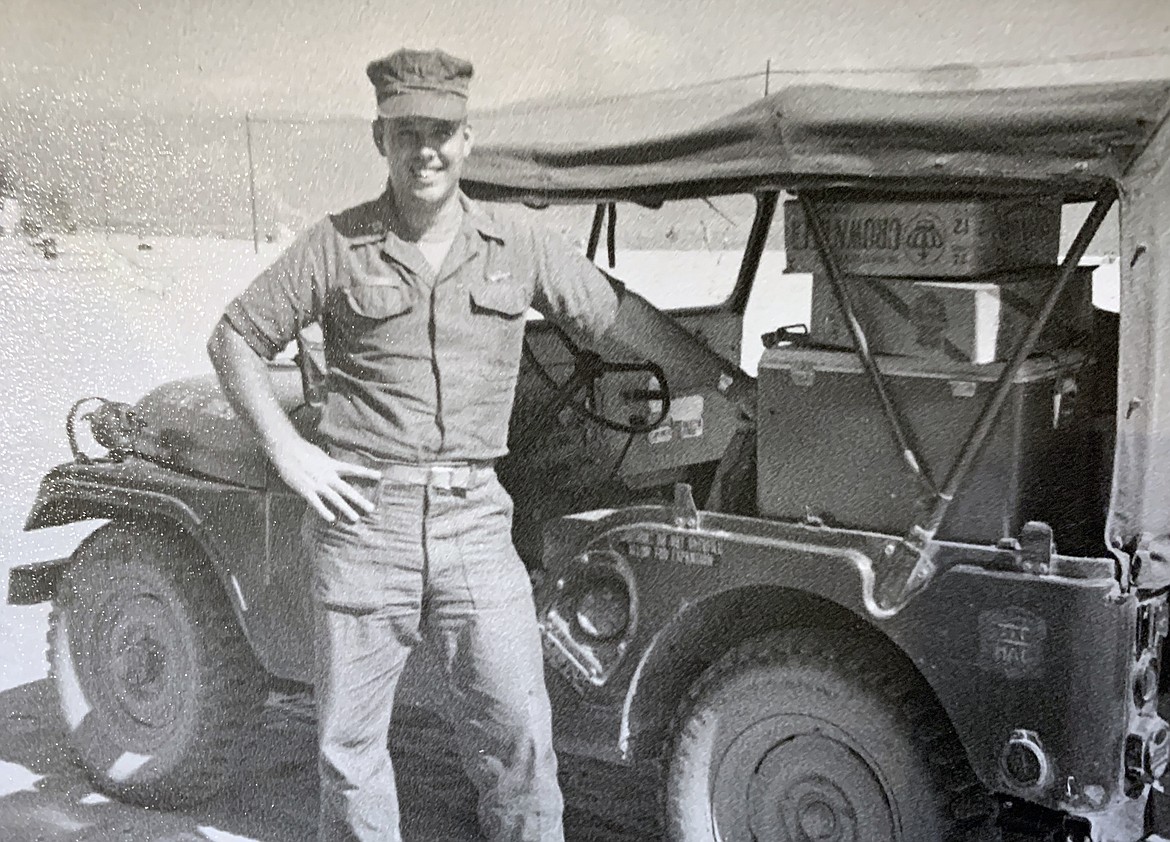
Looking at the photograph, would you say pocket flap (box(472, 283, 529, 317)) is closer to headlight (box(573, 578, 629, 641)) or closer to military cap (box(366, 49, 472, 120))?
military cap (box(366, 49, 472, 120))

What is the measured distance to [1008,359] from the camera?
204 centimetres

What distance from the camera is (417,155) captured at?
7.62ft

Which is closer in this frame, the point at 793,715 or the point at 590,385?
the point at 793,715

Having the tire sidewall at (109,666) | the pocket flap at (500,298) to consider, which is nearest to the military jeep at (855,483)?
the pocket flap at (500,298)

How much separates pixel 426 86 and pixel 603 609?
1.10 metres

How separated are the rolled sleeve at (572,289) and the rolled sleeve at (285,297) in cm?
43

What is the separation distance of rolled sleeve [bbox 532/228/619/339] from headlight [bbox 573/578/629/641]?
0.51 metres

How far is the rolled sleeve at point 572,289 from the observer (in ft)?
7.86

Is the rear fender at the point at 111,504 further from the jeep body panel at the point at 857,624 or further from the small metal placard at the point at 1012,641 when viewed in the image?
the small metal placard at the point at 1012,641

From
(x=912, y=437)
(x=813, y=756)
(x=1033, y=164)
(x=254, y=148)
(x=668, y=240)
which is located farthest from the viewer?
(x=668, y=240)

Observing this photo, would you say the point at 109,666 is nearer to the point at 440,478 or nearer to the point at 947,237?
the point at 440,478

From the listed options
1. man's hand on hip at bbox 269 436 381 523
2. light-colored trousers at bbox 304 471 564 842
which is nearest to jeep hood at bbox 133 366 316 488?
man's hand on hip at bbox 269 436 381 523

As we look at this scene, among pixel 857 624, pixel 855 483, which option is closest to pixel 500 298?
pixel 855 483

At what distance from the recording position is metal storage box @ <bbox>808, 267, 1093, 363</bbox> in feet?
6.68
